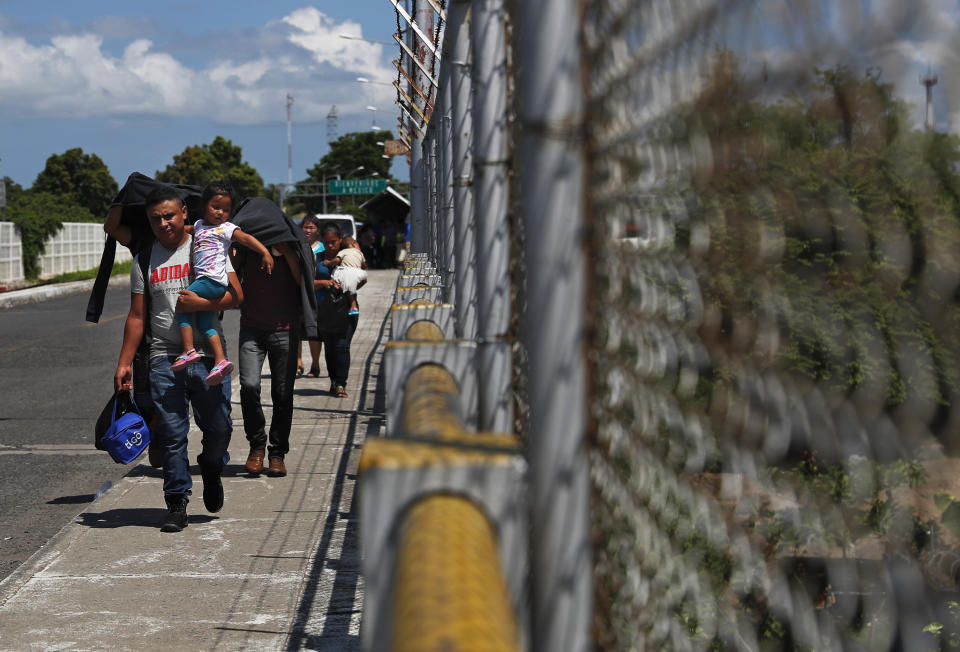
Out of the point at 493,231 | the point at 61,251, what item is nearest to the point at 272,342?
the point at 493,231

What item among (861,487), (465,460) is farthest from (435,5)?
(861,487)

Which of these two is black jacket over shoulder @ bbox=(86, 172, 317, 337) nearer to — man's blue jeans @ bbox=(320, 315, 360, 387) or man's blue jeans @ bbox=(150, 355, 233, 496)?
man's blue jeans @ bbox=(150, 355, 233, 496)

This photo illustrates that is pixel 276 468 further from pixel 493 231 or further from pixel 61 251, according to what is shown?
pixel 61 251

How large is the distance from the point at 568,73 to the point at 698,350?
43cm

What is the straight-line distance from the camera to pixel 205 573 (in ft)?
18.5

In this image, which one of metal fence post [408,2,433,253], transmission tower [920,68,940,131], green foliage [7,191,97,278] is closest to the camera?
transmission tower [920,68,940,131]

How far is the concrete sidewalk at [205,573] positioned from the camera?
4.73m

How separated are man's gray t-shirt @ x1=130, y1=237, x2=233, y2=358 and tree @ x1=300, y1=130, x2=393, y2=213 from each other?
4675 inches

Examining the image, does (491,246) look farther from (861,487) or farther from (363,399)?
(363,399)

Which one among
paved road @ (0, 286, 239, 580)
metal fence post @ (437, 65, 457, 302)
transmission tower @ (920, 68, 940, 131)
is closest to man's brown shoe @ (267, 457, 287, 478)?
paved road @ (0, 286, 239, 580)

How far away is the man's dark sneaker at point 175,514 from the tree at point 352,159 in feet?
390

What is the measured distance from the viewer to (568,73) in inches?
60.9

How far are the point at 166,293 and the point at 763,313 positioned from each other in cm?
566

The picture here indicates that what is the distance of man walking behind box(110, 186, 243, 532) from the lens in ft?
21.0
